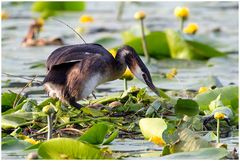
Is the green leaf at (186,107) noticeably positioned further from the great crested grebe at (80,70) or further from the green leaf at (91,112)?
the green leaf at (91,112)

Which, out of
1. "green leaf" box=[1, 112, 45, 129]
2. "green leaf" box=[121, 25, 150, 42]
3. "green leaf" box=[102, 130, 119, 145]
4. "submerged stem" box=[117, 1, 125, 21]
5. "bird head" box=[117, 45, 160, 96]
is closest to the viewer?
"green leaf" box=[102, 130, 119, 145]

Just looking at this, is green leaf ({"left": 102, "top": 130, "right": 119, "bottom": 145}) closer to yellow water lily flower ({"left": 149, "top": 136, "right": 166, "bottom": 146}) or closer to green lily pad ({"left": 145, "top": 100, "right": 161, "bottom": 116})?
yellow water lily flower ({"left": 149, "top": 136, "right": 166, "bottom": 146})

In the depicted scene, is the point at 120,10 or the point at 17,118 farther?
the point at 120,10

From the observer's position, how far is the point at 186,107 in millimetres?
6648

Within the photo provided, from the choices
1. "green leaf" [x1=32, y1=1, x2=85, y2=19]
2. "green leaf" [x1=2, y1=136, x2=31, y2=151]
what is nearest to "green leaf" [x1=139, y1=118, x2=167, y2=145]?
"green leaf" [x1=2, y1=136, x2=31, y2=151]

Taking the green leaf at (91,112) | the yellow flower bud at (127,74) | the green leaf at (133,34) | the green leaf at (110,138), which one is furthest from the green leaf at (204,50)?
the green leaf at (110,138)

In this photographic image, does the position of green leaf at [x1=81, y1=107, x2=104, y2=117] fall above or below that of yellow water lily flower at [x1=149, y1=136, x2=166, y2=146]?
above

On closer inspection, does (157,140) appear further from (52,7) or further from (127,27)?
(52,7)

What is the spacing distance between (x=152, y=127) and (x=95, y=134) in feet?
1.58

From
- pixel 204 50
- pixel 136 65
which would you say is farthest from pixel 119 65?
pixel 204 50

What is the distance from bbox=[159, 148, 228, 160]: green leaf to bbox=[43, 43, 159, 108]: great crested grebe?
3.93ft

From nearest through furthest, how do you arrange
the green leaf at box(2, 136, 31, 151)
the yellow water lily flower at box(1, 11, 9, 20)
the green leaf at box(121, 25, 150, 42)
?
the green leaf at box(2, 136, 31, 151) → the green leaf at box(121, 25, 150, 42) → the yellow water lily flower at box(1, 11, 9, 20)

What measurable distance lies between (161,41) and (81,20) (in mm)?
2472

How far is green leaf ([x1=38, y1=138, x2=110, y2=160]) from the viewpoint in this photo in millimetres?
5172
